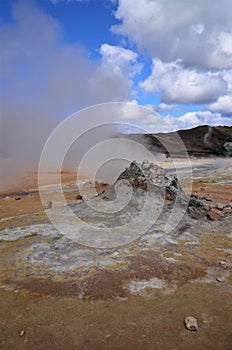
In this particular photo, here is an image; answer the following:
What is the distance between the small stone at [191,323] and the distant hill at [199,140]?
33.0 meters

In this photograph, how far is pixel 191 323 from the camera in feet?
10.3

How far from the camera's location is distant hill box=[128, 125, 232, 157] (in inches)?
1532

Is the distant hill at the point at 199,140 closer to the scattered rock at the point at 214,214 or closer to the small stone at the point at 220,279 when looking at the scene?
the scattered rock at the point at 214,214

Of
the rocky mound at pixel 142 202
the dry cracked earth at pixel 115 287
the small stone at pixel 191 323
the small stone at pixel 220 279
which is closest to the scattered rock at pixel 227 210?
the rocky mound at pixel 142 202

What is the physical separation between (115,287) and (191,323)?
1.04 meters

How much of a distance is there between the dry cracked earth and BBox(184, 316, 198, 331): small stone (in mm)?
42

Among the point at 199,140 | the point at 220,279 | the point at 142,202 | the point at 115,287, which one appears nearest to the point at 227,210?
the point at 142,202

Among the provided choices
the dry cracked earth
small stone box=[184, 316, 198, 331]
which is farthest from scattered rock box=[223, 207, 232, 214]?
small stone box=[184, 316, 198, 331]

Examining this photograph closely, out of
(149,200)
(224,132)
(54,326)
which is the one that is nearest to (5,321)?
(54,326)

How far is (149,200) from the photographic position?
22.6 feet

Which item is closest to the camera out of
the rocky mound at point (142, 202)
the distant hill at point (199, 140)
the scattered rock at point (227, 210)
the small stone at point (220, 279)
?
the small stone at point (220, 279)

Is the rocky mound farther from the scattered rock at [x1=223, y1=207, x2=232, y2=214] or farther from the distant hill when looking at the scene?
the distant hill

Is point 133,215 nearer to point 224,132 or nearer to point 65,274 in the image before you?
point 65,274

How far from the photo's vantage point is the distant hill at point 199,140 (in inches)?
1532
